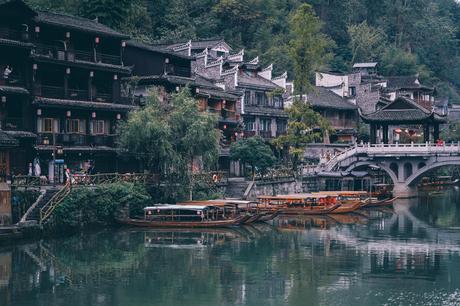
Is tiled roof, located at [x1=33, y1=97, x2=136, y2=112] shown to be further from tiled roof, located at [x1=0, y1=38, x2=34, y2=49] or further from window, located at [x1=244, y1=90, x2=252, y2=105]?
window, located at [x1=244, y1=90, x2=252, y2=105]

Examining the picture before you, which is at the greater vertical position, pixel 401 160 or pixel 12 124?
pixel 12 124

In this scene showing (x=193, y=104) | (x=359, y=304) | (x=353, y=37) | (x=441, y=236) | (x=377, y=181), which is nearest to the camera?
(x=359, y=304)

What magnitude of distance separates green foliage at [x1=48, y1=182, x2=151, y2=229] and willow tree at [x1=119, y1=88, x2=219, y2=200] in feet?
9.11

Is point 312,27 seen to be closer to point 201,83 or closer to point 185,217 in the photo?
point 201,83

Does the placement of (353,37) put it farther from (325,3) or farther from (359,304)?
(359,304)

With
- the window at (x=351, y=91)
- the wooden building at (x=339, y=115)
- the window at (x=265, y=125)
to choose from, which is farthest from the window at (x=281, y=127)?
the window at (x=351, y=91)

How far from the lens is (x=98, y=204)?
56.3m

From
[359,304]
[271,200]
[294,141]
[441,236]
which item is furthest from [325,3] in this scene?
[359,304]

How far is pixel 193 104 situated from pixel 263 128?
29.3 metres

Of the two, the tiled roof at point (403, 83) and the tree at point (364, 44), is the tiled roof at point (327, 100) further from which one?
the tree at point (364, 44)

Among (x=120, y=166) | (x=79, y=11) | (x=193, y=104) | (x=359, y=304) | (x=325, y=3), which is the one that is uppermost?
(x=325, y=3)

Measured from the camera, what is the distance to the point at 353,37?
134 meters

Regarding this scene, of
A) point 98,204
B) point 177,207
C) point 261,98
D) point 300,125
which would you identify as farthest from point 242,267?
point 261,98

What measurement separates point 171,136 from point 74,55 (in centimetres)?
994
